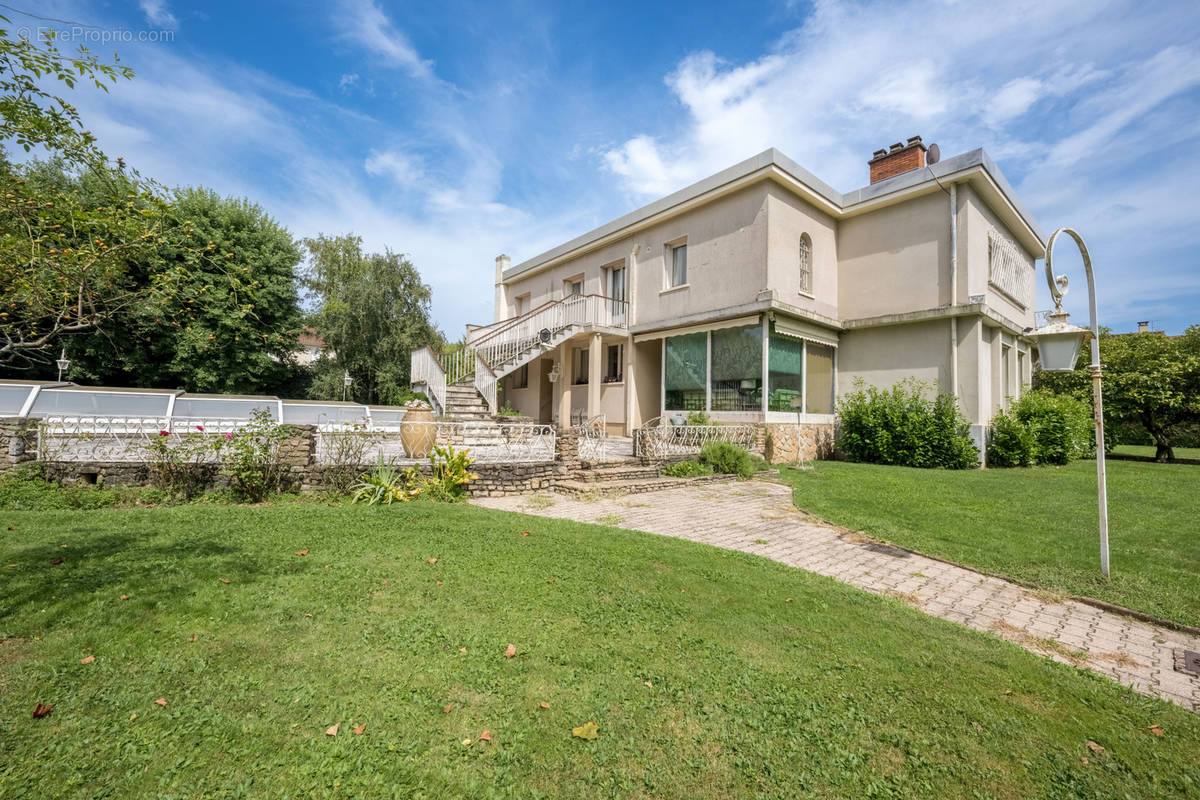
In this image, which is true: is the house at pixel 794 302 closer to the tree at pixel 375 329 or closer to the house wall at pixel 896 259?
the house wall at pixel 896 259

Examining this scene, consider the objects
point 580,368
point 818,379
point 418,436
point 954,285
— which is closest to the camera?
point 418,436

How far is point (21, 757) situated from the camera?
2.05 metres

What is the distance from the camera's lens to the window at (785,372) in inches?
508

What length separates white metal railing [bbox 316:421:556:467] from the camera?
8.15m

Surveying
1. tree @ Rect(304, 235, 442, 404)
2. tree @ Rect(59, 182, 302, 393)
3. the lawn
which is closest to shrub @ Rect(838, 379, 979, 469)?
the lawn

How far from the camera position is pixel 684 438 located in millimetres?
12328

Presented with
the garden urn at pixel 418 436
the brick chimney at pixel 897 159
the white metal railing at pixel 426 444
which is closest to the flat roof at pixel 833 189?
the brick chimney at pixel 897 159

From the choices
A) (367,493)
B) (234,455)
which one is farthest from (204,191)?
(367,493)

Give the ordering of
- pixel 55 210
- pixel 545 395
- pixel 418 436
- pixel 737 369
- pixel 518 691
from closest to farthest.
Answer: pixel 518 691 < pixel 55 210 < pixel 418 436 < pixel 737 369 < pixel 545 395

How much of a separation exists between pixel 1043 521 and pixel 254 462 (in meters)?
11.2

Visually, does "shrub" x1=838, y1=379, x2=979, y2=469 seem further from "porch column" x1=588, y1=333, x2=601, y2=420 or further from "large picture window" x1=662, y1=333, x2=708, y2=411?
"porch column" x1=588, y1=333, x2=601, y2=420

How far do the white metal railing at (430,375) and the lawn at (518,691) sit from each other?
9906 mm

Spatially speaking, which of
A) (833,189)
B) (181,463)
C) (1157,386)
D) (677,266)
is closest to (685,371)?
(677,266)

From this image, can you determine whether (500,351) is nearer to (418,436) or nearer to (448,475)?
(418,436)
